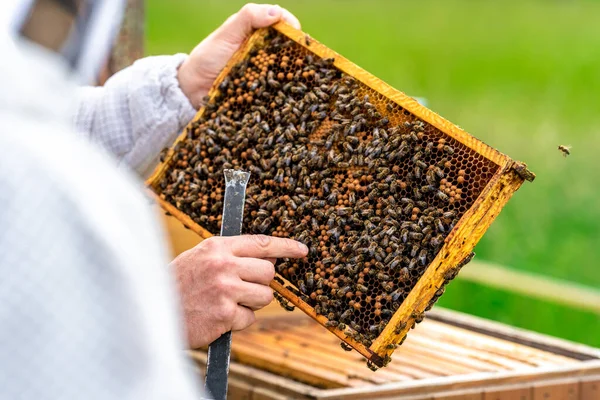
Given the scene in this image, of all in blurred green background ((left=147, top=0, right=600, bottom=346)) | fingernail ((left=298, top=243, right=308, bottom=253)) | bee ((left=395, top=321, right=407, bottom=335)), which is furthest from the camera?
blurred green background ((left=147, top=0, right=600, bottom=346))

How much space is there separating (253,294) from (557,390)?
5.09 ft

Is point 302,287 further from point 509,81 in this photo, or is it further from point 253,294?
point 509,81

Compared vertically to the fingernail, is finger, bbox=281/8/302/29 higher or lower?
higher

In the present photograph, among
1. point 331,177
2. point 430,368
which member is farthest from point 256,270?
point 430,368

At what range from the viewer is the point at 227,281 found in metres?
2.43

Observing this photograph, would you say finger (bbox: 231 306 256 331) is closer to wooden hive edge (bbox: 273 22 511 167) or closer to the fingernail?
the fingernail

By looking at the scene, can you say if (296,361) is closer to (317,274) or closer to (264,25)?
(317,274)

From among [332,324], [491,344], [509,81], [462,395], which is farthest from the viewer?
[509,81]

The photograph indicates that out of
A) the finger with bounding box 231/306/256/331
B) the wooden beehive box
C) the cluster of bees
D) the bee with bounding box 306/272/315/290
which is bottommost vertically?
the wooden beehive box

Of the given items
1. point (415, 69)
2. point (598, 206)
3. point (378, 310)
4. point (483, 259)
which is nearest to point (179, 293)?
point (378, 310)

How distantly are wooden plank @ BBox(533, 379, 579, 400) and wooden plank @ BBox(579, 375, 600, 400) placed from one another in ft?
0.09

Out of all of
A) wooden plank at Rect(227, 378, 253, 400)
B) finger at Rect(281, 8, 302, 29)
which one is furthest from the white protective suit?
wooden plank at Rect(227, 378, 253, 400)

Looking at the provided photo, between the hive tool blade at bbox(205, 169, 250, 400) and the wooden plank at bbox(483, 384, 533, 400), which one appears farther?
the wooden plank at bbox(483, 384, 533, 400)

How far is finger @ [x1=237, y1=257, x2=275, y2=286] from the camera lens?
95.3 inches
